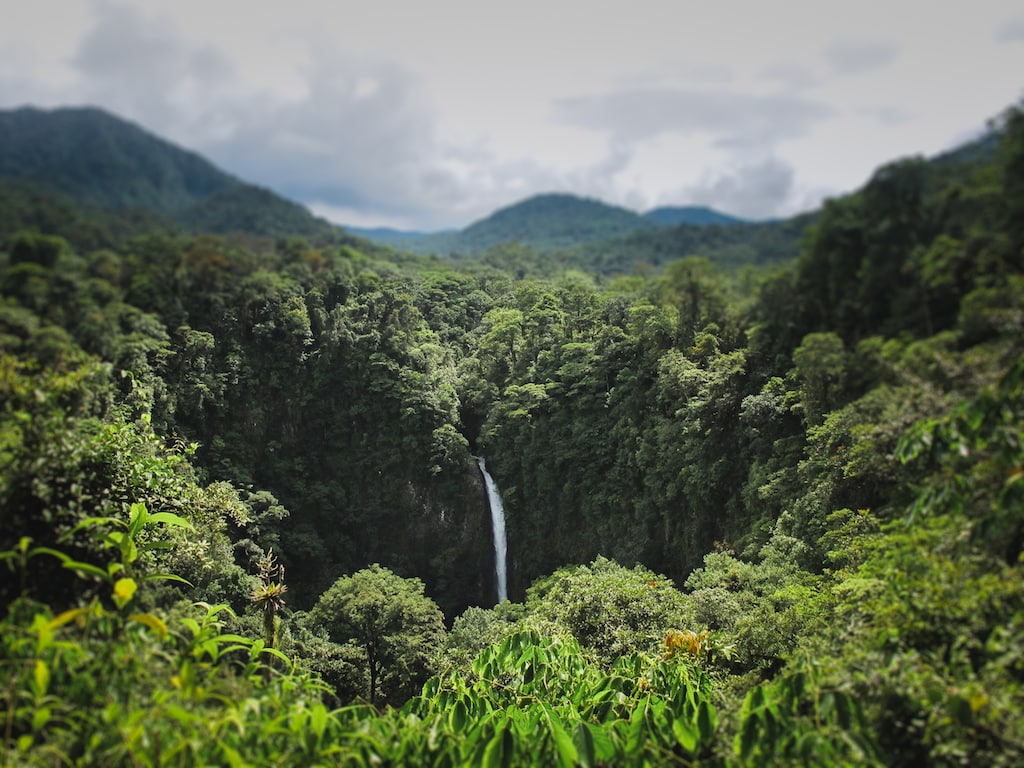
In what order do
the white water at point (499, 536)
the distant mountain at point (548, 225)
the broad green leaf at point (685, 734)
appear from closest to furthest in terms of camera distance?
the broad green leaf at point (685, 734)
the white water at point (499, 536)
the distant mountain at point (548, 225)

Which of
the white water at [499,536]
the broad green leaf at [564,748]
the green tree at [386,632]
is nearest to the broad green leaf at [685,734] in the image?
the broad green leaf at [564,748]

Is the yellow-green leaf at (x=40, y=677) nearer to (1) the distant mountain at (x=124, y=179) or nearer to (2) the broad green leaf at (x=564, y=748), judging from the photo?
(2) the broad green leaf at (x=564, y=748)

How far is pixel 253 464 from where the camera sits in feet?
78.5

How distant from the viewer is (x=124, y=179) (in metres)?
63.9

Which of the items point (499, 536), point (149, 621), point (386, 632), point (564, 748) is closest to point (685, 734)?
point (564, 748)

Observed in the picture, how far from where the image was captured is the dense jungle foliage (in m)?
3.42

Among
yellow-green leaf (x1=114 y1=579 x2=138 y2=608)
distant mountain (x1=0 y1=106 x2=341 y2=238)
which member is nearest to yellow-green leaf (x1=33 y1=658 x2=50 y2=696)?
yellow-green leaf (x1=114 y1=579 x2=138 y2=608)

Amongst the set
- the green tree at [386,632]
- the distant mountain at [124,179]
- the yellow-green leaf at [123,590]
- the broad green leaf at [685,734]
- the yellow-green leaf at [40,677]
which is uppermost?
the distant mountain at [124,179]

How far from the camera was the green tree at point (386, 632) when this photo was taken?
1617cm

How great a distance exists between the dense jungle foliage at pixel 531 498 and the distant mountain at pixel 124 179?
16376 mm

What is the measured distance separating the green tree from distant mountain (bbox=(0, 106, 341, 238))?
25.0 meters

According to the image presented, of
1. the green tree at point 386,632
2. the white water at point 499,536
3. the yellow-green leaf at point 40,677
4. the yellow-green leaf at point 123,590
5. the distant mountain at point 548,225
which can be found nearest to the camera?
the yellow-green leaf at point 40,677

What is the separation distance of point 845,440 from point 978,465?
5805mm

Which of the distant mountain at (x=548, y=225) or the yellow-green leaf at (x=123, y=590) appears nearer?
the yellow-green leaf at (x=123, y=590)
